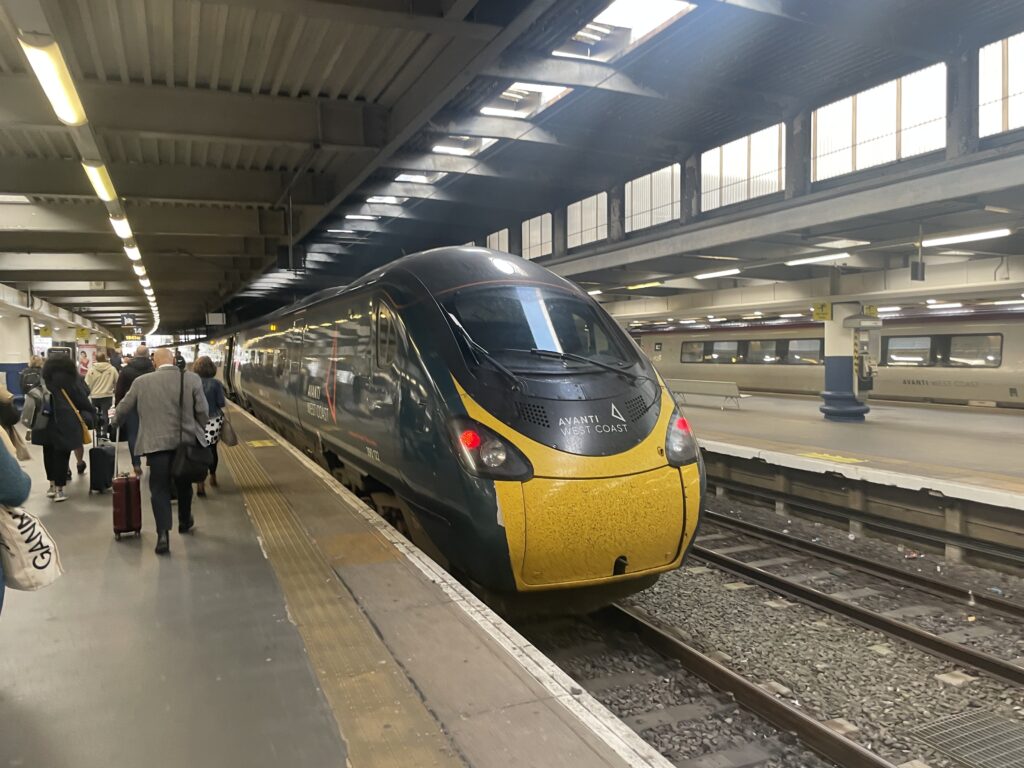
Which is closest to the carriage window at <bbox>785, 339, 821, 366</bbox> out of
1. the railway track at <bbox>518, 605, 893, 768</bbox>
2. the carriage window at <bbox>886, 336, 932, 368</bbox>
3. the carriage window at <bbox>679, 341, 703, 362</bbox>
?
the carriage window at <bbox>886, 336, 932, 368</bbox>

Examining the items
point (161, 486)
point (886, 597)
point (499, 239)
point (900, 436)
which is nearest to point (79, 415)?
point (161, 486)

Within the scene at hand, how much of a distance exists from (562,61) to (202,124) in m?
4.06

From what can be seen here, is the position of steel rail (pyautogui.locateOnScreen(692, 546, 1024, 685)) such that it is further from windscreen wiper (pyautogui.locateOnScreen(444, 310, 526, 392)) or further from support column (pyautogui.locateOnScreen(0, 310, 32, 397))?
support column (pyautogui.locateOnScreen(0, 310, 32, 397))

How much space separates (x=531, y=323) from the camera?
5.17 m

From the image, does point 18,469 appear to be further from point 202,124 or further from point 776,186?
point 776,186

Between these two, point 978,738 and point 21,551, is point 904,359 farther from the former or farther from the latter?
point 21,551

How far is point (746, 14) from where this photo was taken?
21.0ft

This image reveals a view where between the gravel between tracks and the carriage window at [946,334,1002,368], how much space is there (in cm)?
1443

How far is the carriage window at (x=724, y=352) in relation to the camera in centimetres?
2481

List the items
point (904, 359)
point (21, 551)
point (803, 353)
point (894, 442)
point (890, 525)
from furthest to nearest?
point (803, 353)
point (904, 359)
point (894, 442)
point (890, 525)
point (21, 551)

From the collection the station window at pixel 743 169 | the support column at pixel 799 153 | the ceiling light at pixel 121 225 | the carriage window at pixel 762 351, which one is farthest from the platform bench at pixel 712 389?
the ceiling light at pixel 121 225

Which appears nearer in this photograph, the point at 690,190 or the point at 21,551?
the point at 21,551

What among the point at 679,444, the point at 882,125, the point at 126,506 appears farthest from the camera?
the point at 882,125

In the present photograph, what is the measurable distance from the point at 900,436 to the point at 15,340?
79.3ft
